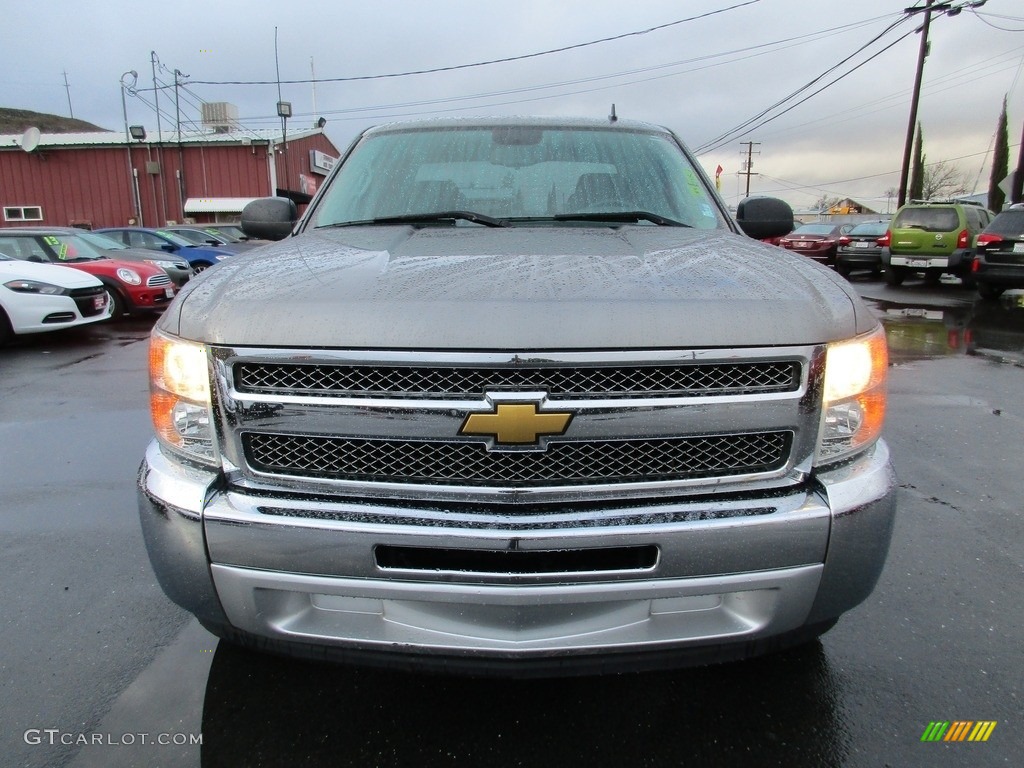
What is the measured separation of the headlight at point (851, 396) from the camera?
1679mm

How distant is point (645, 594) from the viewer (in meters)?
1.57

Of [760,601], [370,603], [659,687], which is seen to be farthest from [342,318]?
[659,687]

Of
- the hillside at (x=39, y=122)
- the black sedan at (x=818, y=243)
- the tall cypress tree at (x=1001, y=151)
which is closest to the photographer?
the black sedan at (x=818, y=243)

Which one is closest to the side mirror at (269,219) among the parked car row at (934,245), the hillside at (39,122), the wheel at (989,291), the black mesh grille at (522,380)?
the black mesh grille at (522,380)

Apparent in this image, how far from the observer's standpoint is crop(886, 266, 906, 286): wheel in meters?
15.3

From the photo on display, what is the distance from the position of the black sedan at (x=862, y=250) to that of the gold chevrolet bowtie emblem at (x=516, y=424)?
59.5 ft

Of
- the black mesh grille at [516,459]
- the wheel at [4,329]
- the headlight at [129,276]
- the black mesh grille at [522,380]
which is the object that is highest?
the black mesh grille at [522,380]

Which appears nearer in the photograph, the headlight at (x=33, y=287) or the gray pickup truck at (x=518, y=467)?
the gray pickup truck at (x=518, y=467)

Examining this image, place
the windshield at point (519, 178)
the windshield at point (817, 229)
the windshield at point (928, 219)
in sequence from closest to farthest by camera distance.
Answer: the windshield at point (519, 178) < the windshield at point (928, 219) < the windshield at point (817, 229)

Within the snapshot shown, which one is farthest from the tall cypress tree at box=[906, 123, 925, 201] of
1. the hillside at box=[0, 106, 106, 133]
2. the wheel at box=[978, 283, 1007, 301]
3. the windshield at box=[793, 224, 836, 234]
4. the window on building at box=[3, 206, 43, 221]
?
the hillside at box=[0, 106, 106, 133]

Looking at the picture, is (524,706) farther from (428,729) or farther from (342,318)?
(342,318)

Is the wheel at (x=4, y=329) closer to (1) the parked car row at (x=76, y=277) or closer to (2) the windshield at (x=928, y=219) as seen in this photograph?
(1) the parked car row at (x=76, y=277)

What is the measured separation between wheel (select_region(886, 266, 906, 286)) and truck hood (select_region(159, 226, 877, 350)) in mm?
15610

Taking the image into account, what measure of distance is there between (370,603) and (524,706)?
0.73 meters
